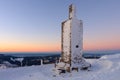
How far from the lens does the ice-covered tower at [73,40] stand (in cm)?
1456

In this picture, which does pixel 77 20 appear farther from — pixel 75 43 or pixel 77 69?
pixel 77 69

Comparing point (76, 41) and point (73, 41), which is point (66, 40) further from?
point (76, 41)

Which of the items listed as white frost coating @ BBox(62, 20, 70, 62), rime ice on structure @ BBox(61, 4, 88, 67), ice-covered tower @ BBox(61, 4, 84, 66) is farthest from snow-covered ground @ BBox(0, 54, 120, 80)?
white frost coating @ BBox(62, 20, 70, 62)

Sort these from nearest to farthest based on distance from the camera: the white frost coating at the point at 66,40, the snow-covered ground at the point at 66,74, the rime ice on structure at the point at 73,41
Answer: the snow-covered ground at the point at 66,74 < the rime ice on structure at the point at 73,41 < the white frost coating at the point at 66,40

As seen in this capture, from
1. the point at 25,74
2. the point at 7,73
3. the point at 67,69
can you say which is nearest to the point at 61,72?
the point at 67,69

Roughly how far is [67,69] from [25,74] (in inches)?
110

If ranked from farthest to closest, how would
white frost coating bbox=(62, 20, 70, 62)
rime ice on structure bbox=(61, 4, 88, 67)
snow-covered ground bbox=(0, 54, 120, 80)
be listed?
white frost coating bbox=(62, 20, 70, 62) → rime ice on structure bbox=(61, 4, 88, 67) → snow-covered ground bbox=(0, 54, 120, 80)

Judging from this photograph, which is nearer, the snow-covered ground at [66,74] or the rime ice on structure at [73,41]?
the snow-covered ground at [66,74]

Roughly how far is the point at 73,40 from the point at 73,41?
0.20ft

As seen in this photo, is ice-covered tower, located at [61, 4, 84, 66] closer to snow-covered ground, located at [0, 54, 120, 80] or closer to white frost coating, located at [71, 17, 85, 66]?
white frost coating, located at [71, 17, 85, 66]

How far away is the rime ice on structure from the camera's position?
14539mm

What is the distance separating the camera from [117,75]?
433 inches

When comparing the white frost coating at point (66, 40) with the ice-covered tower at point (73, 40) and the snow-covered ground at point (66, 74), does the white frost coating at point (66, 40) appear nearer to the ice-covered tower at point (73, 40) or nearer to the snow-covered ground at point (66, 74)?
the ice-covered tower at point (73, 40)

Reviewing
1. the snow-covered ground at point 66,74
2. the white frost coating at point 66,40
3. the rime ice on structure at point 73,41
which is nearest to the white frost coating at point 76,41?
the rime ice on structure at point 73,41
